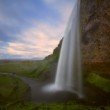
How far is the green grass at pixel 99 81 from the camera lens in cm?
2554

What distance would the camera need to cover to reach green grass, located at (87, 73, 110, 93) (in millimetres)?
25539

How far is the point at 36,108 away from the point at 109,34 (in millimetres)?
17902

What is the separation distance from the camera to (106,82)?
1031 inches

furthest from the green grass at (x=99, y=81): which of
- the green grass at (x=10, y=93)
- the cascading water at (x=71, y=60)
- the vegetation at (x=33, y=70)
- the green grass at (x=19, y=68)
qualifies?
the green grass at (x=19, y=68)

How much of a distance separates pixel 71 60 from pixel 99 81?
27.4ft

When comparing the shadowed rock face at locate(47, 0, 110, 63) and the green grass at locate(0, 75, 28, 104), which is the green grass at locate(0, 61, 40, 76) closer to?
the green grass at locate(0, 75, 28, 104)

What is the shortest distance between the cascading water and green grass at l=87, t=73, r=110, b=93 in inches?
93.6

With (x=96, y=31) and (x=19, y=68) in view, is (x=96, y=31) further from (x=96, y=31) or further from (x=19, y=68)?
(x=19, y=68)

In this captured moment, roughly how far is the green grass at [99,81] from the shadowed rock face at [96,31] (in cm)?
303

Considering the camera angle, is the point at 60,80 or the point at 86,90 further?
the point at 60,80

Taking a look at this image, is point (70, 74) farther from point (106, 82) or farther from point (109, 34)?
point (109, 34)

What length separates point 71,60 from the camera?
3362cm

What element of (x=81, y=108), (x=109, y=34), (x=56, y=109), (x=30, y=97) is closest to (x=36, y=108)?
(x=56, y=109)

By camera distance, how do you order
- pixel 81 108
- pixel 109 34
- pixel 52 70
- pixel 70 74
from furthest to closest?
pixel 52 70
pixel 70 74
pixel 109 34
pixel 81 108
